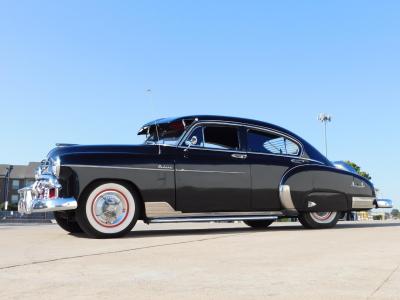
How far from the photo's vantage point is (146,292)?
3049mm

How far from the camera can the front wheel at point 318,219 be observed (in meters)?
8.04

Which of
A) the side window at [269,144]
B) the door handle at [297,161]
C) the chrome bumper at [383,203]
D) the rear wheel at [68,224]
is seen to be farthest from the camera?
the chrome bumper at [383,203]

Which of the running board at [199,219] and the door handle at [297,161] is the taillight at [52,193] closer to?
the running board at [199,219]

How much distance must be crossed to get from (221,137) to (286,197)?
4.41ft

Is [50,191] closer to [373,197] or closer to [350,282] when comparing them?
[350,282]

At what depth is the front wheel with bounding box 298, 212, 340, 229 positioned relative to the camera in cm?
804

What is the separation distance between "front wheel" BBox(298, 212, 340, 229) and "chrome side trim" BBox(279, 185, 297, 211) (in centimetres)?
45

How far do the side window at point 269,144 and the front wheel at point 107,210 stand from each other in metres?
2.10

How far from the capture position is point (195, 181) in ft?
22.8

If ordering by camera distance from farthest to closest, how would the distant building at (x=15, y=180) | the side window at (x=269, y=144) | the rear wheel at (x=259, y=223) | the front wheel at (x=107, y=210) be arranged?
the distant building at (x=15, y=180) < the rear wheel at (x=259, y=223) < the side window at (x=269, y=144) < the front wheel at (x=107, y=210)

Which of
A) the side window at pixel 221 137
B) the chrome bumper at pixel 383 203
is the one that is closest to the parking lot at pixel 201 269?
the side window at pixel 221 137

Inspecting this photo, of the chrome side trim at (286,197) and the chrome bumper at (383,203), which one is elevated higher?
the chrome side trim at (286,197)

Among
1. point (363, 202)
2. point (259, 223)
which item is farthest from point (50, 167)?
point (363, 202)

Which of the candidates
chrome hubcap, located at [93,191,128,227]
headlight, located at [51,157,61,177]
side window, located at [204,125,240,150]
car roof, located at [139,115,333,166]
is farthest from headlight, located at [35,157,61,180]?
side window, located at [204,125,240,150]
